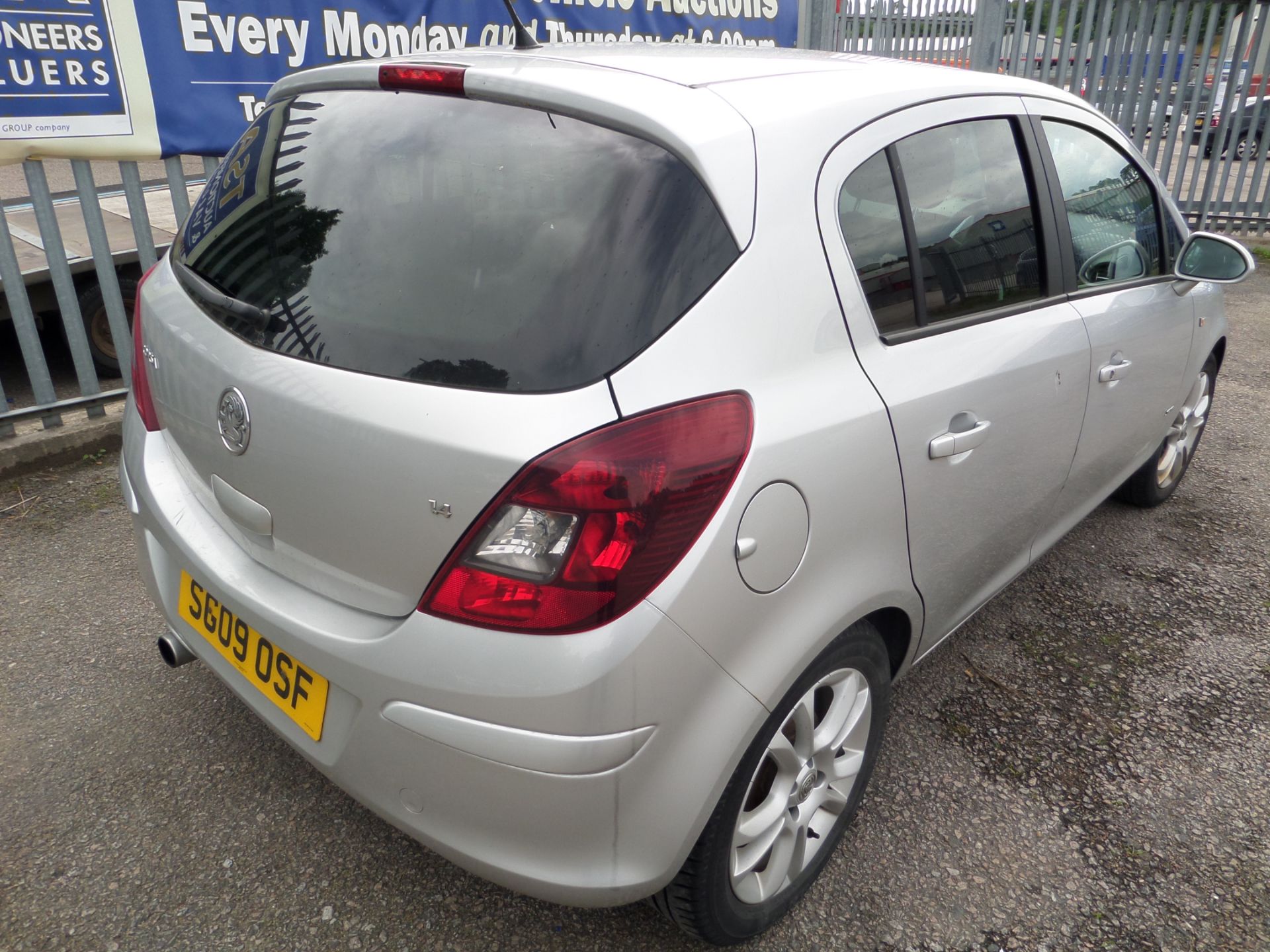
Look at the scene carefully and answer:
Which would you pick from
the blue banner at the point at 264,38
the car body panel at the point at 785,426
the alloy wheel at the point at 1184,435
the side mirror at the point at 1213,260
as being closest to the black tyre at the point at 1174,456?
the alloy wheel at the point at 1184,435

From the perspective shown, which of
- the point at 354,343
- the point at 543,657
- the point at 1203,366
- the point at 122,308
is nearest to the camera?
the point at 543,657

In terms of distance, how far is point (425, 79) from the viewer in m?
1.75

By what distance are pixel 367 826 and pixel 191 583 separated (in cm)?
68

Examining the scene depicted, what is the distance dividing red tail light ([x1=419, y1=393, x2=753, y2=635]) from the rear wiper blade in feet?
2.10

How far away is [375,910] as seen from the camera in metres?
1.91

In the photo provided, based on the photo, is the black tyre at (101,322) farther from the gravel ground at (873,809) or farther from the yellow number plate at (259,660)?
the yellow number plate at (259,660)

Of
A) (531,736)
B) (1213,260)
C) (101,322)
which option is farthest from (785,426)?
(101,322)

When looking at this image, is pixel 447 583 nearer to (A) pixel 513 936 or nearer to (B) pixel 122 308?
(A) pixel 513 936

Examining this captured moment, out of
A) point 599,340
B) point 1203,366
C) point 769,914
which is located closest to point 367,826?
point 769,914

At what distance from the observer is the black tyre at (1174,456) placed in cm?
358

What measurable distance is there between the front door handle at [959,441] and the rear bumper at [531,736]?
0.68 metres

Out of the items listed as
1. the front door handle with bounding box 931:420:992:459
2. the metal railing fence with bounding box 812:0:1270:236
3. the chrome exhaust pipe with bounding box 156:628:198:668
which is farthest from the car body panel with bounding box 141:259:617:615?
the metal railing fence with bounding box 812:0:1270:236

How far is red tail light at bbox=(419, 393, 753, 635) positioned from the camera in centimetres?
136

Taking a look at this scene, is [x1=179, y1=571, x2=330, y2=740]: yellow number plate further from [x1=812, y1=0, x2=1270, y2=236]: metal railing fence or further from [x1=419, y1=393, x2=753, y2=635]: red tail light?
[x1=812, y1=0, x2=1270, y2=236]: metal railing fence
